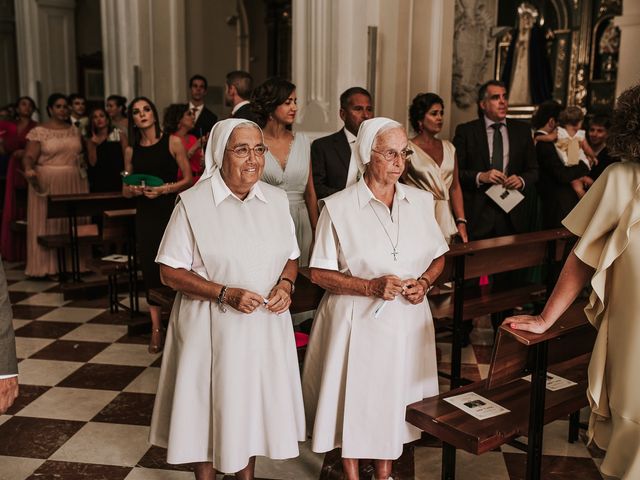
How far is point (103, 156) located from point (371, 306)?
18.7 ft

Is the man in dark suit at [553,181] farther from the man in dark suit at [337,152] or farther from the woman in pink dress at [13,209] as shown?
the woman in pink dress at [13,209]

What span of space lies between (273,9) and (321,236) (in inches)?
460

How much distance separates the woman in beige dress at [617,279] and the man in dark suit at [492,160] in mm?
2782

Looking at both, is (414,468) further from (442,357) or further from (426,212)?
(442,357)

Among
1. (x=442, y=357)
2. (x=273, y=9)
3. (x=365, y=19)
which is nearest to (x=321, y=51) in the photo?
(x=365, y=19)

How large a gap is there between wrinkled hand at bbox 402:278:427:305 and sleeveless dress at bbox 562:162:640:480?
693 mm

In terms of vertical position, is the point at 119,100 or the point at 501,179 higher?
the point at 119,100

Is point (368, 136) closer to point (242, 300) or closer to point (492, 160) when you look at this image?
point (242, 300)

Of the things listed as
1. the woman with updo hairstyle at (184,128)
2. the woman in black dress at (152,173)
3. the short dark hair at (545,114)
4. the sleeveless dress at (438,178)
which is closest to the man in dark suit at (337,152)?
the sleeveless dress at (438,178)

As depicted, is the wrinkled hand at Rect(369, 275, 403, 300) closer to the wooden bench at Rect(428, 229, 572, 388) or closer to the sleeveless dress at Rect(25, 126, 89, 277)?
the wooden bench at Rect(428, 229, 572, 388)

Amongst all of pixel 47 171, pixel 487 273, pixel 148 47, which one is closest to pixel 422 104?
pixel 487 273

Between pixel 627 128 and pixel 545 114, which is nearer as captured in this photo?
pixel 627 128

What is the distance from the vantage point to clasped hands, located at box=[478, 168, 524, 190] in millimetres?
5074

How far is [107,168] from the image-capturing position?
311 inches
